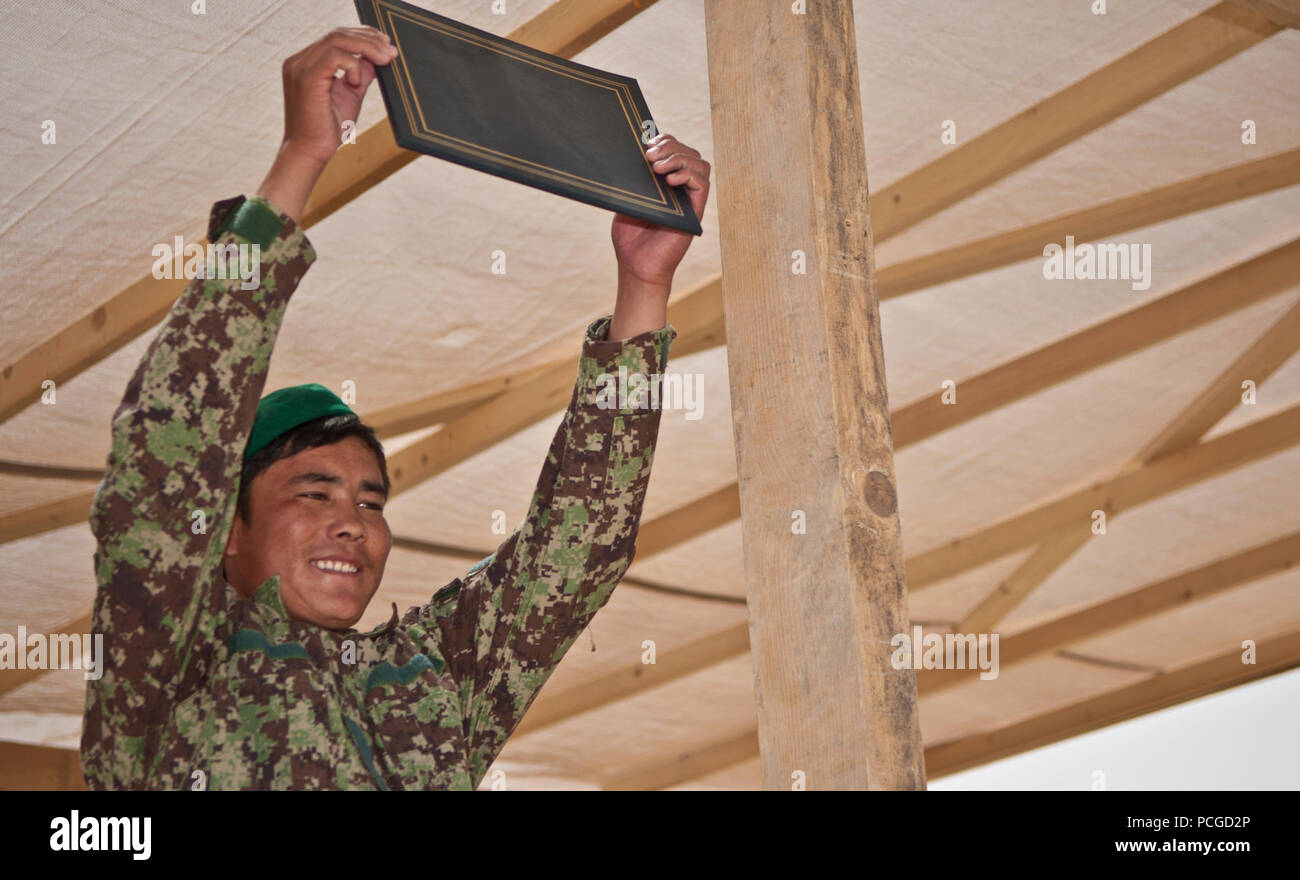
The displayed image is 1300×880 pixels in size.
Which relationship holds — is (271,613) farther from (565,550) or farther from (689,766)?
(689,766)

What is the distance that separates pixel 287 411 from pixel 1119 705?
22.6 feet

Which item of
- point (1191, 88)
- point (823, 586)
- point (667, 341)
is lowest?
point (823, 586)

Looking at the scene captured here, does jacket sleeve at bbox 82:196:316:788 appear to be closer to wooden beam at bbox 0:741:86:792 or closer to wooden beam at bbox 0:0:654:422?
wooden beam at bbox 0:0:654:422

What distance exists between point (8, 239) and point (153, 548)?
2.29 metres

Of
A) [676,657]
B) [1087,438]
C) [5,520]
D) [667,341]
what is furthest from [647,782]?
[667,341]

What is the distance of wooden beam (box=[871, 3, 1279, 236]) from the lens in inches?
145

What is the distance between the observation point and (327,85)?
67.4 inches

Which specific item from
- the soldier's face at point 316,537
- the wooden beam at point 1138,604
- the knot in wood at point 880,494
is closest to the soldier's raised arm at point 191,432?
the soldier's face at point 316,537

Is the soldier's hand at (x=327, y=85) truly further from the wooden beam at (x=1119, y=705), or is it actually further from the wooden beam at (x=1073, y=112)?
the wooden beam at (x=1119, y=705)

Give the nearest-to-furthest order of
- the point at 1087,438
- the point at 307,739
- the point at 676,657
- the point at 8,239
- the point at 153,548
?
1. the point at 153,548
2. the point at 307,739
3. the point at 8,239
4. the point at 1087,438
5. the point at 676,657

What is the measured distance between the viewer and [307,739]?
5.84ft

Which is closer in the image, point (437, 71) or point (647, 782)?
point (437, 71)

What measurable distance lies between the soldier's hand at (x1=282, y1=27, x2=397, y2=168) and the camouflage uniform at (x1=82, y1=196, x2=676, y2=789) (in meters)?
0.11
